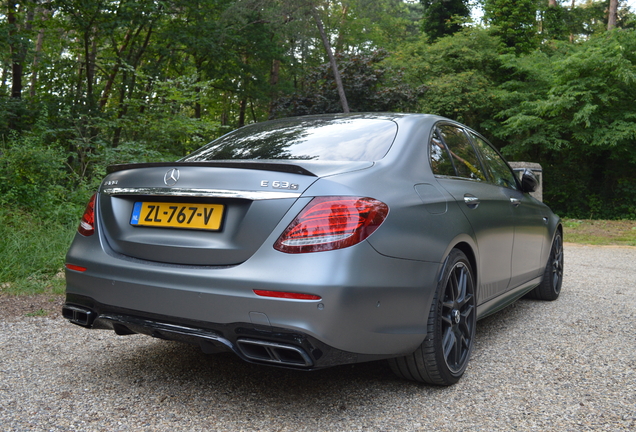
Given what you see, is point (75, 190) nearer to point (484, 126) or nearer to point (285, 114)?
point (285, 114)

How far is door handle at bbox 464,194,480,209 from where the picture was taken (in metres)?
3.04

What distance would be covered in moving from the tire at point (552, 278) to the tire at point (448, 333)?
2.18 meters

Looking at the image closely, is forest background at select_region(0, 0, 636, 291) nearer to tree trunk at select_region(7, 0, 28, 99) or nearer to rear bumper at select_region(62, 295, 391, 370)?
tree trunk at select_region(7, 0, 28, 99)

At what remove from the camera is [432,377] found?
8.81 feet

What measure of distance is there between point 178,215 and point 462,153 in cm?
190

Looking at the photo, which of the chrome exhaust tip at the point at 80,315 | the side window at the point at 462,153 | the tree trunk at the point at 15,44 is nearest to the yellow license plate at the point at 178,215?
the chrome exhaust tip at the point at 80,315

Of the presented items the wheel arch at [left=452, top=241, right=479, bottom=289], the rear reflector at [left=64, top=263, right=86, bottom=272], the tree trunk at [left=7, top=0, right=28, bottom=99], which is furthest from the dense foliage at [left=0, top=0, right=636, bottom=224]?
the wheel arch at [left=452, top=241, right=479, bottom=289]

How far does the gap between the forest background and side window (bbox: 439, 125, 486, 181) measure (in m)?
4.88

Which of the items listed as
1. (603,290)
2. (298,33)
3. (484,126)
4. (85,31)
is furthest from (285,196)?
(484,126)

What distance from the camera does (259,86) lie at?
2230 cm

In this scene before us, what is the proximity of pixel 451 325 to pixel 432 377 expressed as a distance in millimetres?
284

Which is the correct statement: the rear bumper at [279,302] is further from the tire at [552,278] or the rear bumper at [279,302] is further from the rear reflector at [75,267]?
the tire at [552,278]

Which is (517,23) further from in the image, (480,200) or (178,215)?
(178,215)

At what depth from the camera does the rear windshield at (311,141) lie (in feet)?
9.03
